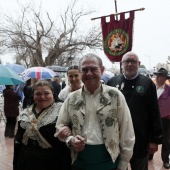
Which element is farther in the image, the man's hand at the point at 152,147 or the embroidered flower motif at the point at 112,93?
the man's hand at the point at 152,147

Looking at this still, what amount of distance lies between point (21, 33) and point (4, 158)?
810 inches

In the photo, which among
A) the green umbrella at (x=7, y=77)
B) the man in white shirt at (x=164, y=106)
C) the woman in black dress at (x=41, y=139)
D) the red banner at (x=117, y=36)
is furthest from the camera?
the red banner at (x=117, y=36)

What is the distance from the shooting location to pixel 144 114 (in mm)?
2559

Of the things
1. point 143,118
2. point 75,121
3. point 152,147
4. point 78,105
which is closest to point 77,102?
point 78,105

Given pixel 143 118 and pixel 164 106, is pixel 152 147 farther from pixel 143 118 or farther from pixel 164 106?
pixel 164 106

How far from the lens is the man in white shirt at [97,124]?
1.75m

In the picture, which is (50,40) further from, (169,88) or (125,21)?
(169,88)

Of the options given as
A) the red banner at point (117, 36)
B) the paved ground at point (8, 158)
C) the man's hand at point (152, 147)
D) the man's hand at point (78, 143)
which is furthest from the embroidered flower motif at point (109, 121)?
the red banner at point (117, 36)

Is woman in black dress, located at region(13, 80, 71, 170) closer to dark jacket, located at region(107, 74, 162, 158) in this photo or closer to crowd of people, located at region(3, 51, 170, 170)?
crowd of people, located at region(3, 51, 170, 170)

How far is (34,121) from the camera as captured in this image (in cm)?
221

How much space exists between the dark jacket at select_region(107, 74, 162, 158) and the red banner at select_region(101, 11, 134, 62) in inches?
129

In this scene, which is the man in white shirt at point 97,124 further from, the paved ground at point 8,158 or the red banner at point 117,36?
the red banner at point 117,36

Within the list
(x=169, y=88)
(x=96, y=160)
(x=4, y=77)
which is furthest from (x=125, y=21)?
(x=96, y=160)

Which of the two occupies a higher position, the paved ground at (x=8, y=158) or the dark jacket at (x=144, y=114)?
the dark jacket at (x=144, y=114)
